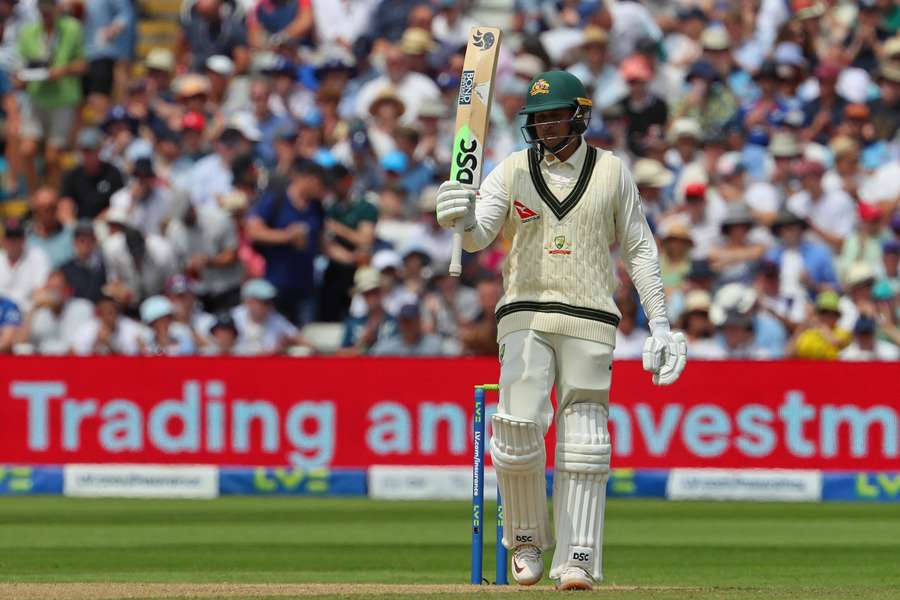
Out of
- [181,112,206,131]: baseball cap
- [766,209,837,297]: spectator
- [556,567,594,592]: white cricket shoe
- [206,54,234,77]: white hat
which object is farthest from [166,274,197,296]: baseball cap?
[556,567,594,592]: white cricket shoe

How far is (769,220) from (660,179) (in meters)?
1.02

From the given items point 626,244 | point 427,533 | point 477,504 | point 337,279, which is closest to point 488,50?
point 626,244

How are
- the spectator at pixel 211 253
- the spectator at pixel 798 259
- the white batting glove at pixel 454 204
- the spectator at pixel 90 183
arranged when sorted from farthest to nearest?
1. the spectator at pixel 90 183
2. the spectator at pixel 211 253
3. the spectator at pixel 798 259
4. the white batting glove at pixel 454 204

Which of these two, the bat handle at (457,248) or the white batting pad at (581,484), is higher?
the bat handle at (457,248)

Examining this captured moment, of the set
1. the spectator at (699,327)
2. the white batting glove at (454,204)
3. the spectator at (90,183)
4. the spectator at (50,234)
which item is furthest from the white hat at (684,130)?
the white batting glove at (454,204)

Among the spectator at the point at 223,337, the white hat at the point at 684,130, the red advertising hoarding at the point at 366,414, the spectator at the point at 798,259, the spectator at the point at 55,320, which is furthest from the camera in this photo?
the white hat at the point at 684,130

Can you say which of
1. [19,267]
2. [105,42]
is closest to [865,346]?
[19,267]

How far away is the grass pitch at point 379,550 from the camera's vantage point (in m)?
8.55

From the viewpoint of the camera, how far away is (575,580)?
26.4 ft

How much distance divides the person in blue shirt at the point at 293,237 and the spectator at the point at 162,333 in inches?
36.4

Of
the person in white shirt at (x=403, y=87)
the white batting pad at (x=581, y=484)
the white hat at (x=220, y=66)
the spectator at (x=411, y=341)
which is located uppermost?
the white hat at (x=220, y=66)

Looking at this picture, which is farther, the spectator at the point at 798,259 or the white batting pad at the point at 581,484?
the spectator at the point at 798,259

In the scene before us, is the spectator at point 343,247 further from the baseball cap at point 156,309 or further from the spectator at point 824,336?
the spectator at point 824,336

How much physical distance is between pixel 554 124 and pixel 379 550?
4087 millimetres
